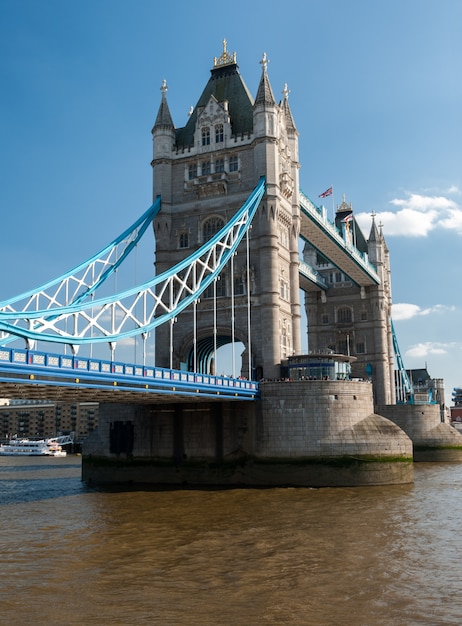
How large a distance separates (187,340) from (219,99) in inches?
828

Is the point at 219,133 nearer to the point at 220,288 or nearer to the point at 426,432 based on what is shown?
the point at 220,288

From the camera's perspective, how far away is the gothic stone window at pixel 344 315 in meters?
77.3

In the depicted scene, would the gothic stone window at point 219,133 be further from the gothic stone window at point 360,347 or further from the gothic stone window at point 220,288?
the gothic stone window at point 360,347

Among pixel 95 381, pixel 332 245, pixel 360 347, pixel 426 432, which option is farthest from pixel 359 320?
pixel 95 381

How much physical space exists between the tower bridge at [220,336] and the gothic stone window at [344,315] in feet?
55.5

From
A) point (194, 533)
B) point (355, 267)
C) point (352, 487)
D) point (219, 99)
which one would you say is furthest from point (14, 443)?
point (194, 533)

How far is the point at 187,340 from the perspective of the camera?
47.0m

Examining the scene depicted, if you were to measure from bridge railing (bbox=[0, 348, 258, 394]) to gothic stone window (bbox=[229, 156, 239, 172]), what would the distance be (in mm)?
19376

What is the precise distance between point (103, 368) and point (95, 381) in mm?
804

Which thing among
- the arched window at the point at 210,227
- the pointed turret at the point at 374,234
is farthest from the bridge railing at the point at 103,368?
the pointed turret at the point at 374,234

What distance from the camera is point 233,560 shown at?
18.7m

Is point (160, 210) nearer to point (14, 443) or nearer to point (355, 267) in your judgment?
point (355, 267)

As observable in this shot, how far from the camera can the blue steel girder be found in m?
57.0

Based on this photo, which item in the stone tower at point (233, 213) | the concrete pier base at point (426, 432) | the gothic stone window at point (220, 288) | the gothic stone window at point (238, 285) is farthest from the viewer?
the concrete pier base at point (426, 432)
